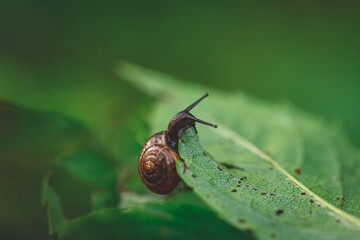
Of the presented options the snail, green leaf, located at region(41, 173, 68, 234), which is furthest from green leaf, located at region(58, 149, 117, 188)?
the snail

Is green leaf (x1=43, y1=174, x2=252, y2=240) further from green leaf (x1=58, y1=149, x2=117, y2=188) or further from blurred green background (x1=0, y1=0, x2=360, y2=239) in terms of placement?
blurred green background (x1=0, y1=0, x2=360, y2=239)

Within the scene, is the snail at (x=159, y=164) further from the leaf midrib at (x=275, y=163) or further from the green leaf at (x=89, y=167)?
the leaf midrib at (x=275, y=163)

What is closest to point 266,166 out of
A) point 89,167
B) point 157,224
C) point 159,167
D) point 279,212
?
point 279,212

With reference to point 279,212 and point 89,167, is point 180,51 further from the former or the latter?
point 279,212

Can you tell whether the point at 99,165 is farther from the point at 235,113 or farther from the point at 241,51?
the point at 241,51

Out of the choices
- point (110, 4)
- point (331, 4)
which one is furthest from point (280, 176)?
point (331, 4)

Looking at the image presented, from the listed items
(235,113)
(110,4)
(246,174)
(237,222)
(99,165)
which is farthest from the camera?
(110,4)

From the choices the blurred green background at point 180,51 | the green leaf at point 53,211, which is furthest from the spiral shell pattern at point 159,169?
the blurred green background at point 180,51
